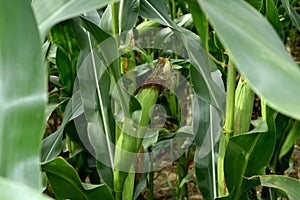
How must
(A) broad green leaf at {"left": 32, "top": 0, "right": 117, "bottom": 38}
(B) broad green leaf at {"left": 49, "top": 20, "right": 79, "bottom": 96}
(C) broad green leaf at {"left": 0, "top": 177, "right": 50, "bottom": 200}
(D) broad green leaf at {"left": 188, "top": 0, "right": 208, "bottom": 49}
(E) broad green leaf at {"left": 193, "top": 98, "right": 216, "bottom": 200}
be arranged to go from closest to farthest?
(C) broad green leaf at {"left": 0, "top": 177, "right": 50, "bottom": 200} → (A) broad green leaf at {"left": 32, "top": 0, "right": 117, "bottom": 38} → (D) broad green leaf at {"left": 188, "top": 0, "right": 208, "bottom": 49} → (E) broad green leaf at {"left": 193, "top": 98, "right": 216, "bottom": 200} → (B) broad green leaf at {"left": 49, "top": 20, "right": 79, "bottom": 96}

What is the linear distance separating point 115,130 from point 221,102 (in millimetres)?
210

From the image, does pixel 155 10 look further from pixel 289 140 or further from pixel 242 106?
pixel 289 140

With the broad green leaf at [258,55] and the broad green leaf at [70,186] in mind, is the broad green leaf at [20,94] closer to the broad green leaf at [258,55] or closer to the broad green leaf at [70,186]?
the broad green leaf at [258,55]

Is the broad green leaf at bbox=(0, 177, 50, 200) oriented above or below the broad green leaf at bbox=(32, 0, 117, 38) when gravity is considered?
Answer: below

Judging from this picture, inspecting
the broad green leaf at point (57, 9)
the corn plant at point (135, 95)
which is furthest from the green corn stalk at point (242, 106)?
the broad green leaf at point (57, 9)

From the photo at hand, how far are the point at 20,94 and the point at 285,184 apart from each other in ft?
1.77

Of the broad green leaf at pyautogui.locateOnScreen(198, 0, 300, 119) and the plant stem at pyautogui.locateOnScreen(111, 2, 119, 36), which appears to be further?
the plant stem at pyautogui.locateOnScreen(111, 2, 119, 36)

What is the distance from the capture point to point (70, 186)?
907 millimetres

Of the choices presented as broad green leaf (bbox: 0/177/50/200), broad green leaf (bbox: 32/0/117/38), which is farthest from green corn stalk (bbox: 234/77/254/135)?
broad green leaf (bbox: 0/177/50/200)

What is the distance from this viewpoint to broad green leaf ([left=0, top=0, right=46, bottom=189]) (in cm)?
37

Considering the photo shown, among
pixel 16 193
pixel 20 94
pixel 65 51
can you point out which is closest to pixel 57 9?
pixel 20 94

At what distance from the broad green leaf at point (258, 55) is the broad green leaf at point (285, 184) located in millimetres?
428

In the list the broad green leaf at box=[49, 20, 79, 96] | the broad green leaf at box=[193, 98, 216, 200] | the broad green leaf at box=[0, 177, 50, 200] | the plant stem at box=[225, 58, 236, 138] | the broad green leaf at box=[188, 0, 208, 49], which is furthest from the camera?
the broad green leaf at box=[49, 20, 79, 96]

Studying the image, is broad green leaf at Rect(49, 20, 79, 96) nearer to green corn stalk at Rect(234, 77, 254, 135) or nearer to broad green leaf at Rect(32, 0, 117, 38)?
green corn stalk at Rect(234, 77, 254, 135)
